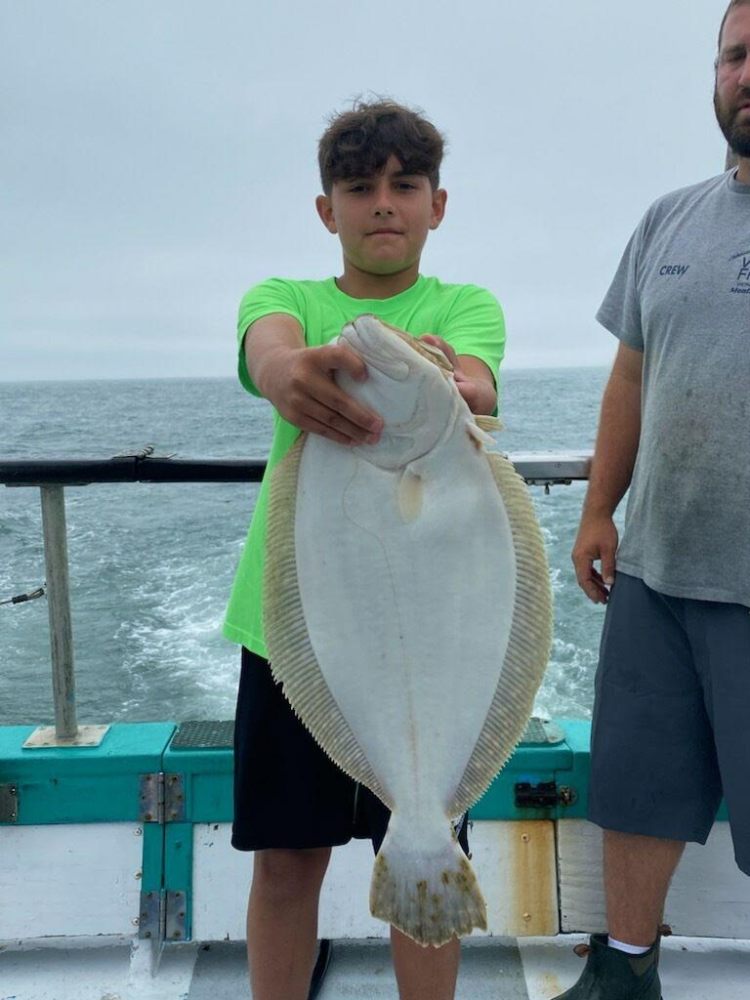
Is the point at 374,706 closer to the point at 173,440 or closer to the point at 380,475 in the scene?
the point at 380,475

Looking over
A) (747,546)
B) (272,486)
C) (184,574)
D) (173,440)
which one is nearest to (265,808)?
(272,486)

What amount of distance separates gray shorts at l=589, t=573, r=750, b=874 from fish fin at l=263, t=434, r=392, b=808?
97cm

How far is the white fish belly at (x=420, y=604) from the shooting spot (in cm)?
133

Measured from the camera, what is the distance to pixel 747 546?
76.3 inches

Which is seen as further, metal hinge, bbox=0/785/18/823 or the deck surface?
metal hinge, bbox=0/785/18/823

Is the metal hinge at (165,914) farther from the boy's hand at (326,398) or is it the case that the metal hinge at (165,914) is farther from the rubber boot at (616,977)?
the boy's hand at (326,398)

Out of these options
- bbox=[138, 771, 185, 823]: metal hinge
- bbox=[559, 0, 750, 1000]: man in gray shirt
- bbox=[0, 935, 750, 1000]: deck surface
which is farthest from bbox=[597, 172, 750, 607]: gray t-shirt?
bbox=[138, 771, 185, 823]: metal hinge

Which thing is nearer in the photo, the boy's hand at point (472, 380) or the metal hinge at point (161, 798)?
the boy's hand at point (472, 380)

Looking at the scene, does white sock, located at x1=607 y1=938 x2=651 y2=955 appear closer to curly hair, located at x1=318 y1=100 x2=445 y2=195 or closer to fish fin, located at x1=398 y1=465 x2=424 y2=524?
fish fin, located at x1=398 y1=465 x2=424 y2=524

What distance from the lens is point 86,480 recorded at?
243cm

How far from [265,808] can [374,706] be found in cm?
55

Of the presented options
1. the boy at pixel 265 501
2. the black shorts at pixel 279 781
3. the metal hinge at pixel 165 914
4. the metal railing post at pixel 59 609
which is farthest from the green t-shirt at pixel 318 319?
the metal hinge at pixel 165 914

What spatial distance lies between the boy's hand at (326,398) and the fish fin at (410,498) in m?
0.09

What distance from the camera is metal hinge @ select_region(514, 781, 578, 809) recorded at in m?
2.47
